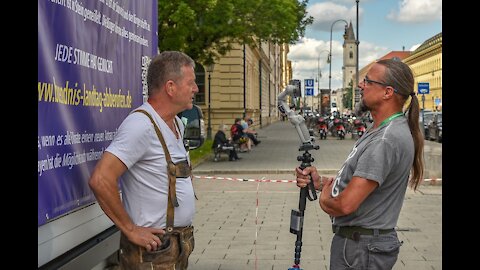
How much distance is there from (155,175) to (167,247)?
0.35m

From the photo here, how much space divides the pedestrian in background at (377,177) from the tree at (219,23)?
692 inches

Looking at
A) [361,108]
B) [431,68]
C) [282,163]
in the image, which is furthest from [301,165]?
[431,68]

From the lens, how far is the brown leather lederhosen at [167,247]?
10.0 ft

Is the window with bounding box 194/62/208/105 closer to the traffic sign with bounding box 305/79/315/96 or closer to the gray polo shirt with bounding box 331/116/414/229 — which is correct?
the traffic sign with bounding box 305/79/315/96

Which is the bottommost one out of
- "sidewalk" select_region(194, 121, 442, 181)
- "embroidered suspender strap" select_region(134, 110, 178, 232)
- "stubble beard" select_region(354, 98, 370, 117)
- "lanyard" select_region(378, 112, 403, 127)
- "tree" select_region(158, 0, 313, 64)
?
"sidewalk" select_region(194, 121, 442, 181)

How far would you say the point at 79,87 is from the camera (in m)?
3.35

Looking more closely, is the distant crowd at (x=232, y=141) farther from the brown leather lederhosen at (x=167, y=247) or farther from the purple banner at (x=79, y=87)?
the brown leather lederhosen at (x=167, y=247)

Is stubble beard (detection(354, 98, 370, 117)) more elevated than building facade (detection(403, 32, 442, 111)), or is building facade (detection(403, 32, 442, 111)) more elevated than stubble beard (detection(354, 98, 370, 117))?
building facade (detection(403, 32, 442, 111))

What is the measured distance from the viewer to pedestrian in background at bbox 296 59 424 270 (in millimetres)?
2938

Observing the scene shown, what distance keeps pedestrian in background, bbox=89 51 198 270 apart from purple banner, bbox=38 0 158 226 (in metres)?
0.28

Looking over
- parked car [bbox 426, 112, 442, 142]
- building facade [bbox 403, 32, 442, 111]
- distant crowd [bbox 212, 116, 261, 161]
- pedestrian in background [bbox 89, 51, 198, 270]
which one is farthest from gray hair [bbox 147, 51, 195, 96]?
building facade [bbox 403, 32, 442, 111]

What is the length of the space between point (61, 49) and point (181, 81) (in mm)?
569
